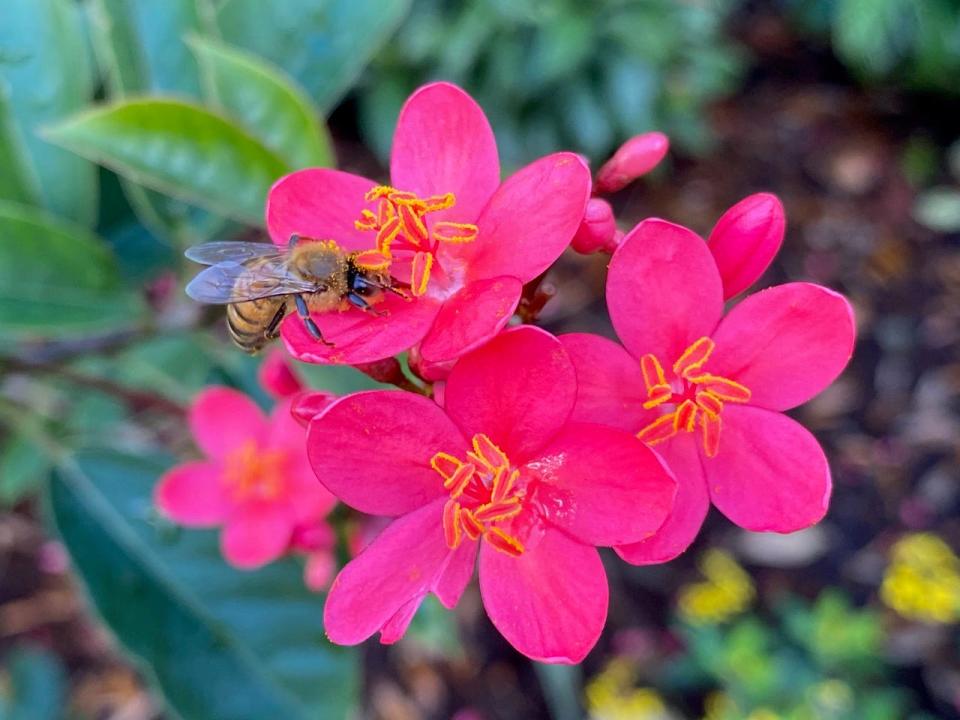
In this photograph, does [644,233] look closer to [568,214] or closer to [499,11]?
[568,214]

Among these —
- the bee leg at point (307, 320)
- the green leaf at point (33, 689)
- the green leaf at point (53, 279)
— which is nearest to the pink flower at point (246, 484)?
the green leaf at point (53, 279)

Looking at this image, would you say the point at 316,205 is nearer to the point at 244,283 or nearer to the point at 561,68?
the point at 244,283

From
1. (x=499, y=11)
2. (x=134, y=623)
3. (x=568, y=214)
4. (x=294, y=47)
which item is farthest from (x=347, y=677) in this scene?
(x=499, y=11)

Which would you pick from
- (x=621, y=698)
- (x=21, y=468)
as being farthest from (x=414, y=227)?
(x=621, y=698)

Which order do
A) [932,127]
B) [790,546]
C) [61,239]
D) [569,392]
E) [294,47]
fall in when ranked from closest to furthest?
[569,392] → [61,239] → [294,47] → [790,546] → [932,127]

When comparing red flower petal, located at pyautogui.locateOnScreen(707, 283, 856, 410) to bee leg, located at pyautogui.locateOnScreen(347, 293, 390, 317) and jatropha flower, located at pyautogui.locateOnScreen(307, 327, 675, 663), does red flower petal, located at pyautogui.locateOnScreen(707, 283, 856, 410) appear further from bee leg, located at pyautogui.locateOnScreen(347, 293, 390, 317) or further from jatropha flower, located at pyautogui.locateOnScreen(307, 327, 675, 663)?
bee leg, located at pyautogui.locateOnScreen(347, 293, 390, 317)
